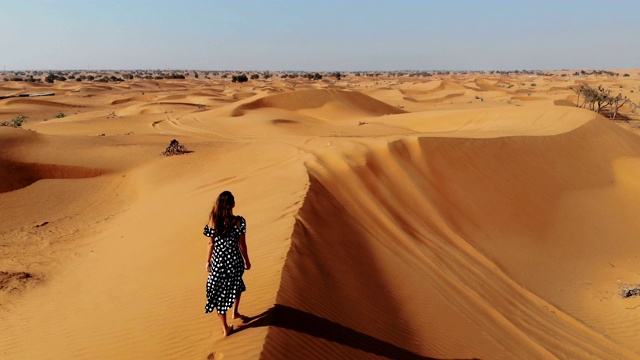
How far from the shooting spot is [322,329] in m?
4.61

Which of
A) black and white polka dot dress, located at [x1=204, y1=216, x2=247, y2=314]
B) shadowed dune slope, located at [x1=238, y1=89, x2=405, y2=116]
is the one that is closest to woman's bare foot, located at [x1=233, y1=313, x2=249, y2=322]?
black and white polka dot dress, located at [x1=204, y1=216, x2=247, y2=314]

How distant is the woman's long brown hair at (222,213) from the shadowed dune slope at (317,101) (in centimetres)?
2851

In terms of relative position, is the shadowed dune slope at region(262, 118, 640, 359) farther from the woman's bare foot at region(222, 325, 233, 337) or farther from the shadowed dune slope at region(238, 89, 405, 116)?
the shadowed dune slope at region(238, 89, 405, 116)

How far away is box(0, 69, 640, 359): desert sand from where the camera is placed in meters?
5.01

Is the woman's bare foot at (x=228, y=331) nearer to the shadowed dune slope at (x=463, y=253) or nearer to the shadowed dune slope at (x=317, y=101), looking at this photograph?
the shadowed dune slope at (x=463, y=253)

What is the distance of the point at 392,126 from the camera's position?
79.6 feet

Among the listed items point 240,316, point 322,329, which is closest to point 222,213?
point 240,316

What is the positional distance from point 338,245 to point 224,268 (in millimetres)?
2862

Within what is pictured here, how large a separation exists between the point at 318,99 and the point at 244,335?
30573 millimetres

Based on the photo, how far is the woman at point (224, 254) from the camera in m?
4.16

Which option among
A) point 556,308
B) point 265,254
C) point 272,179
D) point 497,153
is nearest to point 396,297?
point 265,254

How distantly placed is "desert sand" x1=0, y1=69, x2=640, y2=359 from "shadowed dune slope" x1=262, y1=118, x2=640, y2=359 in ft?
0.12

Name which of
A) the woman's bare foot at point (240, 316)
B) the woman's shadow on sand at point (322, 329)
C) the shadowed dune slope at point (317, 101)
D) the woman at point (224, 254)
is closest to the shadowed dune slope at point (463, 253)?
the woman's shadow on sand at point (322, 329)

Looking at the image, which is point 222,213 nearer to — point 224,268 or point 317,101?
point 224,268
